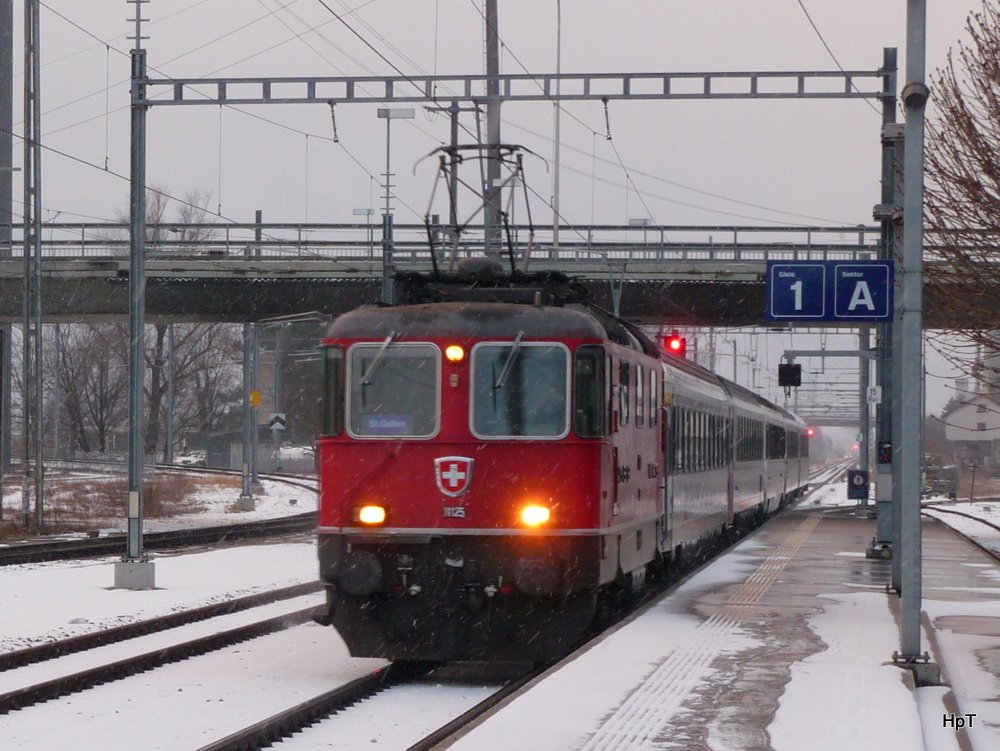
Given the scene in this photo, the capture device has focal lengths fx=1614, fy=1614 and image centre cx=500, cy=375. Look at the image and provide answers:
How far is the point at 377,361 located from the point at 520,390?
3.72 feet

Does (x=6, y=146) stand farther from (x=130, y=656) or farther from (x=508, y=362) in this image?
(x=508, y=362)

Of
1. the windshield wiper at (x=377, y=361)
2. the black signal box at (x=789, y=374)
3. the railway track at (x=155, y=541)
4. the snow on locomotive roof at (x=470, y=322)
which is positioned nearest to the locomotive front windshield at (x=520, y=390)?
the snow on locomotive roof at (x=470, y=322)

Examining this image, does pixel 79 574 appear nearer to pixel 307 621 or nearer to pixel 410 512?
pixel 307 621

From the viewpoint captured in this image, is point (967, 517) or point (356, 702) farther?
point (967, 517)

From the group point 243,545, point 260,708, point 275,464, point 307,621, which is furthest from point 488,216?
point 275,464

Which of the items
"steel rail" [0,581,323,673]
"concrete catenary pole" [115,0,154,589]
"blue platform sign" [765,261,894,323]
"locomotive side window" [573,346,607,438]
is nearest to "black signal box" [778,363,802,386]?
"steel rail" [0,581,323,673]

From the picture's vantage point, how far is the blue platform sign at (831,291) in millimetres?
12891

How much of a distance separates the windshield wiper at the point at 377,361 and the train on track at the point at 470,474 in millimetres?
11

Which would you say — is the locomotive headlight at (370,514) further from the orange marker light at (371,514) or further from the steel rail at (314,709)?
the steel rail at (314,709)

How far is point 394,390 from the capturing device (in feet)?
41.0

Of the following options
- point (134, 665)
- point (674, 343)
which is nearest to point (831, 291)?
point (134, 665)

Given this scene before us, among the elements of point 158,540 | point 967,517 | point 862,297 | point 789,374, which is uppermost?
point 862,297

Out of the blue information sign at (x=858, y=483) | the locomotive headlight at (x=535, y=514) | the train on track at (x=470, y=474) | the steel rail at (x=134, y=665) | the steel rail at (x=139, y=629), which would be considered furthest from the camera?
the blue information sign at (x=858, y=483)

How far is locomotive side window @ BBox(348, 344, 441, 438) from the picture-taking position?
12.4m
